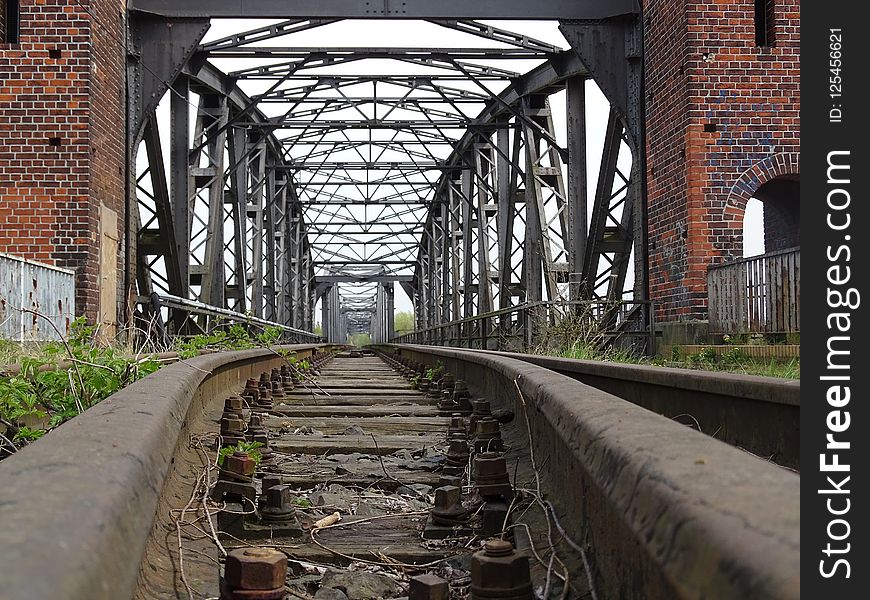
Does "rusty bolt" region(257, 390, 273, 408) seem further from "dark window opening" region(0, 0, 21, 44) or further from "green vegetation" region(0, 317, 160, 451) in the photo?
"dark window opening" region(0, 0, 21, 44)

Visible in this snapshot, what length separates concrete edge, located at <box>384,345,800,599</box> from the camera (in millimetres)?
878

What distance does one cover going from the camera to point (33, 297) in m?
9.84

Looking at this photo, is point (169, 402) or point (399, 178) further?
point (399, 178)

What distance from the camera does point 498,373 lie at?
19.2 ft

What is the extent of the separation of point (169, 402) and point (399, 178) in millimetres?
32929

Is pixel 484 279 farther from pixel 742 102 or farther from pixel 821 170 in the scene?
pixel 821 170

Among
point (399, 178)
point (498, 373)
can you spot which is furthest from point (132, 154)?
point (399, 178)

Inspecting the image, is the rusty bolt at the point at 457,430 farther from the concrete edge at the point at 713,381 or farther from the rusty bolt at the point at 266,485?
the rusty bolt at the point at 266,485

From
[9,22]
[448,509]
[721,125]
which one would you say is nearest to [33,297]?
[9,22]

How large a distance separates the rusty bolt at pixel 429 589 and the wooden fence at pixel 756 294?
8396 mm

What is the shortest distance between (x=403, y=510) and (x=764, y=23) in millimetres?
10781

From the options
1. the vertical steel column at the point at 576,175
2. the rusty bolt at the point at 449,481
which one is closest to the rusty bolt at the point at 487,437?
the rusty bolt at the point at 449,481

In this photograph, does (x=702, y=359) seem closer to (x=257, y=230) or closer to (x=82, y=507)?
(x=82, y=507)

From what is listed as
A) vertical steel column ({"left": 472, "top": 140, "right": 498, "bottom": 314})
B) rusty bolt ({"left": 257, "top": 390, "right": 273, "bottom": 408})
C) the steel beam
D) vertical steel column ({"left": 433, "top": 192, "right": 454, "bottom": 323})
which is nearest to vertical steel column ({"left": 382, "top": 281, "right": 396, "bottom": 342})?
vertical steel column ({"left": 433, "top": 192, "right": 454, "bottom": 323})
